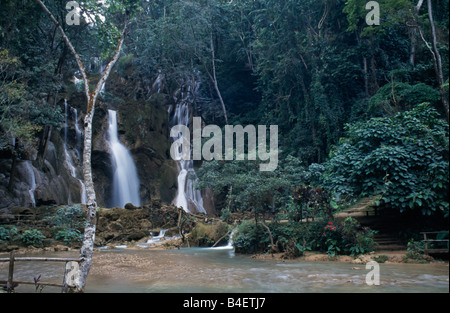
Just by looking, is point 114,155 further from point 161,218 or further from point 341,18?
point 341,18

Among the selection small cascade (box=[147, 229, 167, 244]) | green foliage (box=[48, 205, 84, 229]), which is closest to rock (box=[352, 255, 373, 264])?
small cascade (box=[147, 229, 167, 244])

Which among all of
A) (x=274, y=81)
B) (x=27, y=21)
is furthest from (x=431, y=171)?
(x=27, y=21)

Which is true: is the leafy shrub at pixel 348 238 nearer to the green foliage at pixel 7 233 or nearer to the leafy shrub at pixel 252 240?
the leafy shrub at pixel 252 240

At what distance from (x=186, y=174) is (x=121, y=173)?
5.29 metres

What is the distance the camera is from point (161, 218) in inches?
769

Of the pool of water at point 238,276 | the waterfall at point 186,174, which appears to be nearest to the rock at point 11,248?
the pool of water at point 238,276

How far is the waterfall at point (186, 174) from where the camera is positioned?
1033 inches

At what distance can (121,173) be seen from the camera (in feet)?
81.8

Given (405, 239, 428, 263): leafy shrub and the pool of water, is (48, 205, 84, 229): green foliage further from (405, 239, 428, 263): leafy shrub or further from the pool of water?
(405, 239, 428, 263): leafy shrub

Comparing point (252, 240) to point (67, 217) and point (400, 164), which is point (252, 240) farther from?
point (67, 217)

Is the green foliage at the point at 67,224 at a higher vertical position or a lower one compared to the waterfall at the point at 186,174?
lower

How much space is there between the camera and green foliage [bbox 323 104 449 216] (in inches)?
359

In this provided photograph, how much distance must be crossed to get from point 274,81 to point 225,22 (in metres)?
10.6

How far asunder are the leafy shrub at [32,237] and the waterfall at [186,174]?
10651 millimetres
